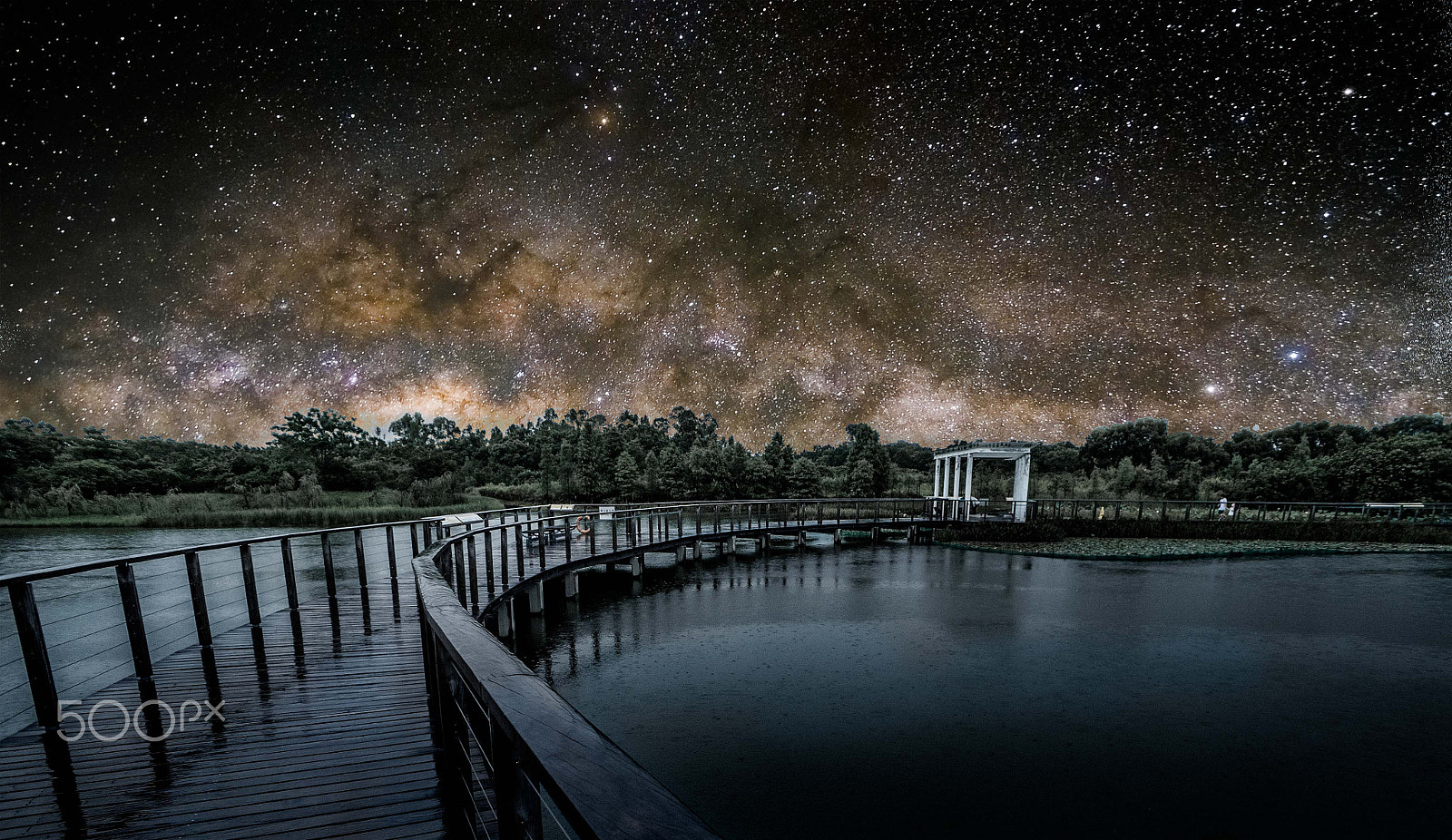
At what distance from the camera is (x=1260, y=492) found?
96.9ft

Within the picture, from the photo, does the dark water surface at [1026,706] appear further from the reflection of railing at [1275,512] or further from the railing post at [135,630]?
the reflection of railing at [1275,512]

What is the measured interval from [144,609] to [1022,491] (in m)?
25.1

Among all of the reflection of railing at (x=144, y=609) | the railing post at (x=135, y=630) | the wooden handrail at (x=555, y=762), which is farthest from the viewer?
the railing post at (x=135, y=630)

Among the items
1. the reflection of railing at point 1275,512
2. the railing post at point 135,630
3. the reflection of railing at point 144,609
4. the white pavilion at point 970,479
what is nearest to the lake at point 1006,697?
the reflection of railing at point 144,609

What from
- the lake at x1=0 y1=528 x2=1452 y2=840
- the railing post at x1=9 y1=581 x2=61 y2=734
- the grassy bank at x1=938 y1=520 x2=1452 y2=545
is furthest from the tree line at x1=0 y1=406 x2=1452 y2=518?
the railing post at x1=9 y1=581 x2=61 y2=734

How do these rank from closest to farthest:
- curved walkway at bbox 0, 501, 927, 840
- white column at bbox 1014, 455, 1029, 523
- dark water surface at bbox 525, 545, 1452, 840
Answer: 1. curved walkway at bbox 0, 501, 927, 840
2. dark water surface at bbox 525, 545, 1452, 840
3. white column at bbox 1014, 455, 1029, 523

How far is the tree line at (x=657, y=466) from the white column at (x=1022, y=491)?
13415 mm

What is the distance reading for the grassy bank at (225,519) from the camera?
81.3 ft

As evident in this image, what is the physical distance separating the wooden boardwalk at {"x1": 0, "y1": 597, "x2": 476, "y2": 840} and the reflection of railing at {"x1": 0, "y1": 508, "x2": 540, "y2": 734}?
264 millimetres

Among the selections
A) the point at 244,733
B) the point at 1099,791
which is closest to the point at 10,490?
the point at 244,733

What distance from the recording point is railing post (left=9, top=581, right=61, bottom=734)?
2471 mm

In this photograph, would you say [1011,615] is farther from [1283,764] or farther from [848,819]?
[848,819]

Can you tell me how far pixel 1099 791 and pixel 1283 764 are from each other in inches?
84.3

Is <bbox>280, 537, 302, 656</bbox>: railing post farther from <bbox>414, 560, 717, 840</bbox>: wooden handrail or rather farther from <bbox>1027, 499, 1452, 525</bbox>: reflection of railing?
<bbox>1027, 499, 1452, 525</bbox>: reflection of railing
